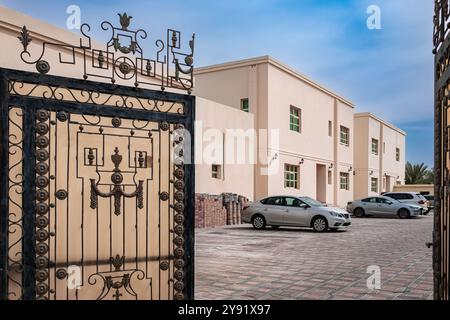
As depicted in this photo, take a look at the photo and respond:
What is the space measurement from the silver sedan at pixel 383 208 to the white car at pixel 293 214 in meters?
9.06

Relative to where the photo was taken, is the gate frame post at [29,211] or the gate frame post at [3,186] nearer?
the gate frame post at [3,186]

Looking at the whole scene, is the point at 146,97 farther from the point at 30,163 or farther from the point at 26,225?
the point at 26,225

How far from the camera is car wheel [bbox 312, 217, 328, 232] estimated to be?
17.0 meters

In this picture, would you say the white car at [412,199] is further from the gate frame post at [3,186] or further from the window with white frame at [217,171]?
the gate frame post at [3,186]

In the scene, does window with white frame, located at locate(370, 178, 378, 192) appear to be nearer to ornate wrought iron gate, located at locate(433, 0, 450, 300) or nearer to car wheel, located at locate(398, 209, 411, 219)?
car wheel, located at locate(398, 209, 411, 219)

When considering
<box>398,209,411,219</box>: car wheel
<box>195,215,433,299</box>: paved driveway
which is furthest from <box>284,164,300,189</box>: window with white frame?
<box>195,215,433,299</box>: paved driveway

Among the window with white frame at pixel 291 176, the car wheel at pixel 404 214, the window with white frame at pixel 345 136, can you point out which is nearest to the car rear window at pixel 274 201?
the window with white frame at pixel 291 176

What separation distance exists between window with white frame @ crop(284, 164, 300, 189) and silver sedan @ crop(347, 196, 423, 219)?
13.2 ft

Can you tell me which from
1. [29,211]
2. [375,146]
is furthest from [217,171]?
[375,146]

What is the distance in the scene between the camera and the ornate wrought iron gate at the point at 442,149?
4.13 m

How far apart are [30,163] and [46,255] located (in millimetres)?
1036

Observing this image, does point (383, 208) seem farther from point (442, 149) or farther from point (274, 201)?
point (442, 149)

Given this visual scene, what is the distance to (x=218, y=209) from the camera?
19125 mm
